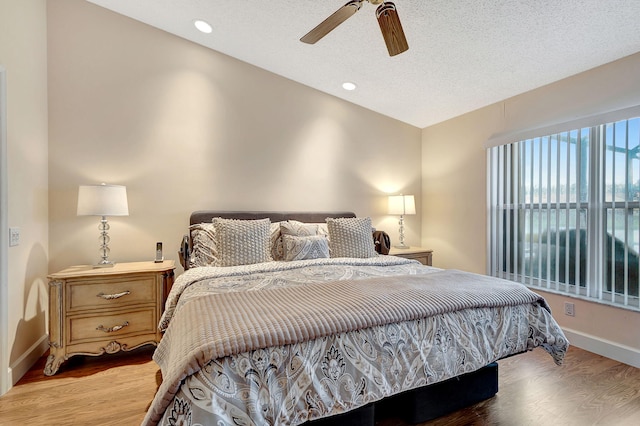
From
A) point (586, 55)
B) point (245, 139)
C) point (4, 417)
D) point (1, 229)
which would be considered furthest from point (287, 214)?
point (586, 55)

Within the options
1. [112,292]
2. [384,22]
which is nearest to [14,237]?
[112,292]

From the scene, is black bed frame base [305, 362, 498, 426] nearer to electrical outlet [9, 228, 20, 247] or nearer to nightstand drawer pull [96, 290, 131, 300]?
nightstand drawer pull [96, 290, 131, 300]

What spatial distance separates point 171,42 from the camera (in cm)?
316

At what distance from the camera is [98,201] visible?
254cm

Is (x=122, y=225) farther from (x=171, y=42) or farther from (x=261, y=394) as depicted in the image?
(x=261, y=394)

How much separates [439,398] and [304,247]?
5.04 ft

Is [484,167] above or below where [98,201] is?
above

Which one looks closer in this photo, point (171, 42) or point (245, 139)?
point (171, 42)

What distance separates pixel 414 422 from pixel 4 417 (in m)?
2.36

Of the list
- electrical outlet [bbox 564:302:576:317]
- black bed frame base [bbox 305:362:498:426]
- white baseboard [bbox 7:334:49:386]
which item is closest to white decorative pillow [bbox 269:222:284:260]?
black bed frame base [bbox 305:362:498:426]

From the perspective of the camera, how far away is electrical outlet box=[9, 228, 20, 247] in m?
2.13

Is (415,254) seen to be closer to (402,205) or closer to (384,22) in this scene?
(402,205)

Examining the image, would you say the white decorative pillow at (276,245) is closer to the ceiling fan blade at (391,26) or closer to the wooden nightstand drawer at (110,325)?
the wooden nightstand drawer at (110,325)

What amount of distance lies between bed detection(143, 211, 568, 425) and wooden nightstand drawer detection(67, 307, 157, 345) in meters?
0.56
